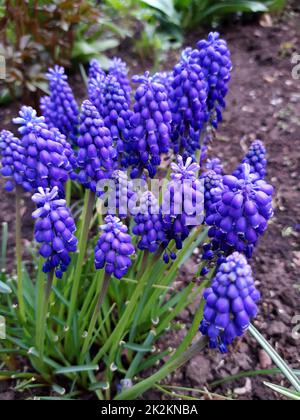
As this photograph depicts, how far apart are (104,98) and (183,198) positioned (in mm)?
1017

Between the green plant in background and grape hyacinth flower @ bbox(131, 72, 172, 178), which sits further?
the green plant in background

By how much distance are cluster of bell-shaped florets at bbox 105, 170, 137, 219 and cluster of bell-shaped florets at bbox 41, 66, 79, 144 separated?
1045mm

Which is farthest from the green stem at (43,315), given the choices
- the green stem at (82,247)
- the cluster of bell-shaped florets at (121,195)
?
the cluster of bell-shaped florets at (121,195)

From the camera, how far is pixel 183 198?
2773 millimetres

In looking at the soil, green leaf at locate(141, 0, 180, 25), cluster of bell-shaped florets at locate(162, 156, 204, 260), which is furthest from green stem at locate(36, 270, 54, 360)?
green leaf at locate(141, 0, 180, 25)

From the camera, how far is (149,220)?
2924 mm

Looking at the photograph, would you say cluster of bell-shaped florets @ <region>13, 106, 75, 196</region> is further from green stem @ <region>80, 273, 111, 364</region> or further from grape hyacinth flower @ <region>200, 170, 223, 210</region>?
grape hyacinth flower @ <region>200, 170, 223, 210</region>

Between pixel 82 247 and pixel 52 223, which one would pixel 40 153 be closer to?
pixel 52 223

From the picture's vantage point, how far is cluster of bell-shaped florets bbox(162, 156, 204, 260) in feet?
9.07

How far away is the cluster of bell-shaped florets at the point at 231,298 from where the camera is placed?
2443 millimetres

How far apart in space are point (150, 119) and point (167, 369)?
1602mm
